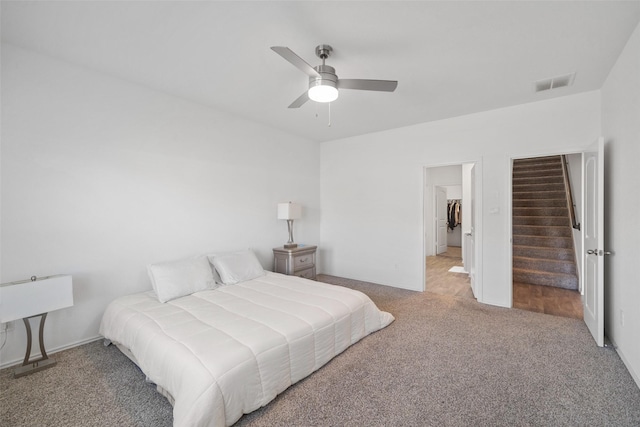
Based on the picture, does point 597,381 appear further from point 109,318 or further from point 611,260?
point 109,318

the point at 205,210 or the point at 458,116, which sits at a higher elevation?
the point at 458,116

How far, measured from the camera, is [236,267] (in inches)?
136

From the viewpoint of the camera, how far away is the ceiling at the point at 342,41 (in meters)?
1.93

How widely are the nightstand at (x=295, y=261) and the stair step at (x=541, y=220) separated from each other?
440 cm

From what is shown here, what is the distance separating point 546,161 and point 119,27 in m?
8.17

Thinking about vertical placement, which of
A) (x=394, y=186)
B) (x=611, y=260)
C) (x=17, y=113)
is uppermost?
(x=17, y=113)

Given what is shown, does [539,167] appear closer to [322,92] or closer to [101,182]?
[322,92]

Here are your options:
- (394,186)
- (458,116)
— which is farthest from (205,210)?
(458,116)

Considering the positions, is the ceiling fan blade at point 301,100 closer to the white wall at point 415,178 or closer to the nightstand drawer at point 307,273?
the white wall at point 415,178

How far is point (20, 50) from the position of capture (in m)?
2.41

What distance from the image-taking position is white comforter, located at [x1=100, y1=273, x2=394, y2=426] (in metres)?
1.63

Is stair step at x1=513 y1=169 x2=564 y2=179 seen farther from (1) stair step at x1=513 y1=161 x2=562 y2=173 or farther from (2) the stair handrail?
(2) the stair handrail

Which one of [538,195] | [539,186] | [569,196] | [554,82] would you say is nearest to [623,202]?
[554,82]

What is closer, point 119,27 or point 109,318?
point 119,27
